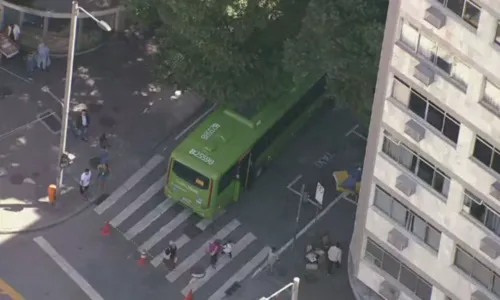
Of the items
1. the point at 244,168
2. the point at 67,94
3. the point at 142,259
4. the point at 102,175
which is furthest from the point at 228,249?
the point at 67,94

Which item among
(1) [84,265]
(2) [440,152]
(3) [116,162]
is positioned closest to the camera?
(2) [440,152]

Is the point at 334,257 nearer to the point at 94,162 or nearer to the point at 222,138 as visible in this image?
the point at 222,138

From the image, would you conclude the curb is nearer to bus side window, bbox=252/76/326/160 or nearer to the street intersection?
the street intersection

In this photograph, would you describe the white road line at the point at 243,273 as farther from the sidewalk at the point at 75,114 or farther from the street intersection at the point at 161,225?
the sidewalk at the point at 75,114

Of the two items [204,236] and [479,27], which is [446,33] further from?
[204,236]

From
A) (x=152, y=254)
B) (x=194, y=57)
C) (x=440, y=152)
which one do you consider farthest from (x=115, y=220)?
(x=440, y=152)

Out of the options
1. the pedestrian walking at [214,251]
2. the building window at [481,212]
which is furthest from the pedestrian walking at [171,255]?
the building window at [481,212]

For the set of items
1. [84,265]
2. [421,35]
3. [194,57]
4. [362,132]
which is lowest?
[84,265]
